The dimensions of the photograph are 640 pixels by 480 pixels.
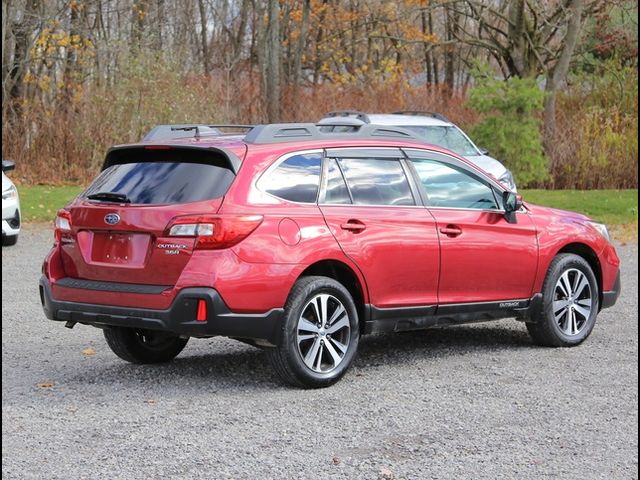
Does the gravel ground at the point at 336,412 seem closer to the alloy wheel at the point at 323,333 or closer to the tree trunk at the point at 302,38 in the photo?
the alloy wheel at the point at 323,333

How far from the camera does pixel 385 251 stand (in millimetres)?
7848

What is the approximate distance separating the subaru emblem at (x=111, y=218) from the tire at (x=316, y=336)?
1188mm

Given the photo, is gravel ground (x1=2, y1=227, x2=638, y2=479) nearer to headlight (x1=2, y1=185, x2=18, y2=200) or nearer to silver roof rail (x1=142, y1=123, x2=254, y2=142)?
silver roof rail (x1=142, y1=123, x2=254, y2=142)

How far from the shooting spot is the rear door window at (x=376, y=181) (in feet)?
26.1

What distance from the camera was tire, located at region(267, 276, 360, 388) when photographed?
726 cm

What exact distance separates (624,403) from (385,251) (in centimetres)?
184

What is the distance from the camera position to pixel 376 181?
318 inches

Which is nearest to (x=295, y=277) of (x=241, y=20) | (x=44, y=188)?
(x=44, y=188)

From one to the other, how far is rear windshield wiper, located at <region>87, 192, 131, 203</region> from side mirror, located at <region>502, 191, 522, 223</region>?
9.57 feet

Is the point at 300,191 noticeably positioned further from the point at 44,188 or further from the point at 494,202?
the point at 44,188

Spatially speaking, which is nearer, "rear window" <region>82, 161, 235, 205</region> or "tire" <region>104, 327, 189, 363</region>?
"rear window" <region>82, 161, 235, 205</region>

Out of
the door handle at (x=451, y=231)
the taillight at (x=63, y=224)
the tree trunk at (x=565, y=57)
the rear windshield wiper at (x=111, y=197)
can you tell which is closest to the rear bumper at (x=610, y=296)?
the door handle at (x=451, y=231)

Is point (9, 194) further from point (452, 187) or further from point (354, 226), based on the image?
point (354, 226)

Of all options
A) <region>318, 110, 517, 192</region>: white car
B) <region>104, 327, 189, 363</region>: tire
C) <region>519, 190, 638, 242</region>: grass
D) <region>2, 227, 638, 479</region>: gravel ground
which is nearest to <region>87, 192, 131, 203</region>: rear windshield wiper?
<region>104, 327, 189, 363</region>: tire
